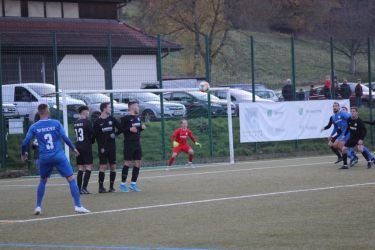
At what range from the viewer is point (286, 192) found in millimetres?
15703

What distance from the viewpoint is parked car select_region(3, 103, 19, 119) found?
1030 inches

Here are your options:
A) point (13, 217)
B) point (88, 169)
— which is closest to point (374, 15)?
point (88, 169)

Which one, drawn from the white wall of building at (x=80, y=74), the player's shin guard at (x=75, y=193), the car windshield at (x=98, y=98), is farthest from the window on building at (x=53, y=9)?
the player's shin guard at (x=75, y=193)

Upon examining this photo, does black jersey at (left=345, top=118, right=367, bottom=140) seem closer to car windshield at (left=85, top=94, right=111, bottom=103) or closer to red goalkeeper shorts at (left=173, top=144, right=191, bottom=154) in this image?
red goalkeeper shorts at (left=173, top=144, right=191, bottom=154)

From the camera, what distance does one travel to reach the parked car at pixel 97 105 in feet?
87.5

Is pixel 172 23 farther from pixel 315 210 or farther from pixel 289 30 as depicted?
pixel 315 210

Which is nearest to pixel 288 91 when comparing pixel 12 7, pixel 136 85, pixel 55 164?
pixel 136 85

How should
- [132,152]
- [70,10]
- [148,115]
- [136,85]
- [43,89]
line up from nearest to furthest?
[132,152] → [43,89] → [148,115] → [136,85] → [70,10]

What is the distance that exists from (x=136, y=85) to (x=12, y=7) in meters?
19.4

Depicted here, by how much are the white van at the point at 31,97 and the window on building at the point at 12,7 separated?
1903 centimetres

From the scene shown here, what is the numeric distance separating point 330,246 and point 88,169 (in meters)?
9.16

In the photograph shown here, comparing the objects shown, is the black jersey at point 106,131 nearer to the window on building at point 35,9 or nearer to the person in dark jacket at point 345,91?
the person in dark jacket at point 345,91

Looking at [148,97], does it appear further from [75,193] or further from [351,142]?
[75,193]

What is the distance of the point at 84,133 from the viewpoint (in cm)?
1767
